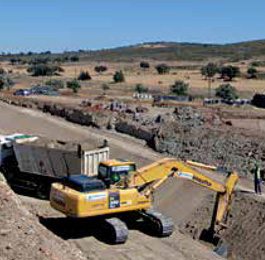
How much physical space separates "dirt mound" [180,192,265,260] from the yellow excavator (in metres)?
0.87

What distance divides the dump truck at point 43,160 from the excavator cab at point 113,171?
10.7ft

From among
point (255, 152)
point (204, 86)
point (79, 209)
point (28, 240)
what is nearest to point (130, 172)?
point (79, 209)

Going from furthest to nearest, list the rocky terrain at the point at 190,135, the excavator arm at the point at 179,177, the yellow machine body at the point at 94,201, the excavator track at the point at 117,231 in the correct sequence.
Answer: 1. the rocky terrain at the point at 190,135
2. the excavator arm at the point at 179,177
3. the excavator track at the point at 117,231
4. the yellow machine body at the point at 94,201

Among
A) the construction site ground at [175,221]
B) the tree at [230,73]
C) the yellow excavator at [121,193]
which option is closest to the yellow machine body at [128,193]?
the yellow excavator at [121,193]

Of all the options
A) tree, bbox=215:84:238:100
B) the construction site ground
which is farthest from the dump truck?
tree, bbox=215:84:238:100

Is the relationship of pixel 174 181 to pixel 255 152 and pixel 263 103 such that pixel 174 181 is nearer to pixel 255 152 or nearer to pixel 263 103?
pixel 255 152

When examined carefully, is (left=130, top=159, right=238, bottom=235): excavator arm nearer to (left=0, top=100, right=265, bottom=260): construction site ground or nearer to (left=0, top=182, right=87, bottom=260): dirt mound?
(left=0, top=100, right=265, bottom=260): construction site ground

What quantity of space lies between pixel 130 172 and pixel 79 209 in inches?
93.6

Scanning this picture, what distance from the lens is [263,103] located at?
58844mm

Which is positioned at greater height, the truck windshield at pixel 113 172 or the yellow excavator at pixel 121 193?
Result: the truck windshield at pixel 113 172

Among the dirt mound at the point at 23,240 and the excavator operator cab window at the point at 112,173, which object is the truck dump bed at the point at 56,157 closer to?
the excavator operator cab window at the point at 112,173

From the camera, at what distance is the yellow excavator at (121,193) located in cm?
1627

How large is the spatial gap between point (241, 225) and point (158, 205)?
367 cm

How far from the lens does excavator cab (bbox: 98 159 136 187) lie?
57.2 feet
